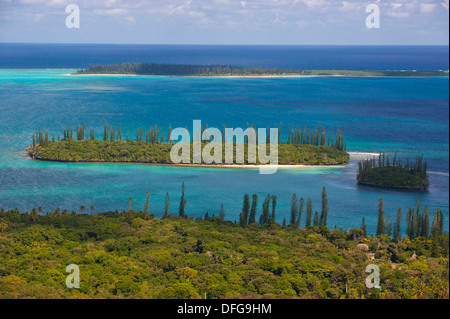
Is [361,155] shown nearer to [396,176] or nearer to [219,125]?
[396,176]

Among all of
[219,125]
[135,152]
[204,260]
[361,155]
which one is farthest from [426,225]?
[219,125]

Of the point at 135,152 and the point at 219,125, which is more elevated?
the point at 219,125

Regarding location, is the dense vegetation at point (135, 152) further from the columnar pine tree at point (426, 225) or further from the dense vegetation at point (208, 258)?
the columnar pine tree at point (426, 225)

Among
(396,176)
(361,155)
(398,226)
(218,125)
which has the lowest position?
(398,226)

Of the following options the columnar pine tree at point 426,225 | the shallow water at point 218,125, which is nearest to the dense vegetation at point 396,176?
the shallow water at point 218,125

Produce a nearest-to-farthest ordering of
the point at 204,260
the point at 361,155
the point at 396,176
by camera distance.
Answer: the point at 204,260
the point at 396,176
the point at 361,155

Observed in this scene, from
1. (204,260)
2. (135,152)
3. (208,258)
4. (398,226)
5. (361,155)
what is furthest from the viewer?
(361,155)
